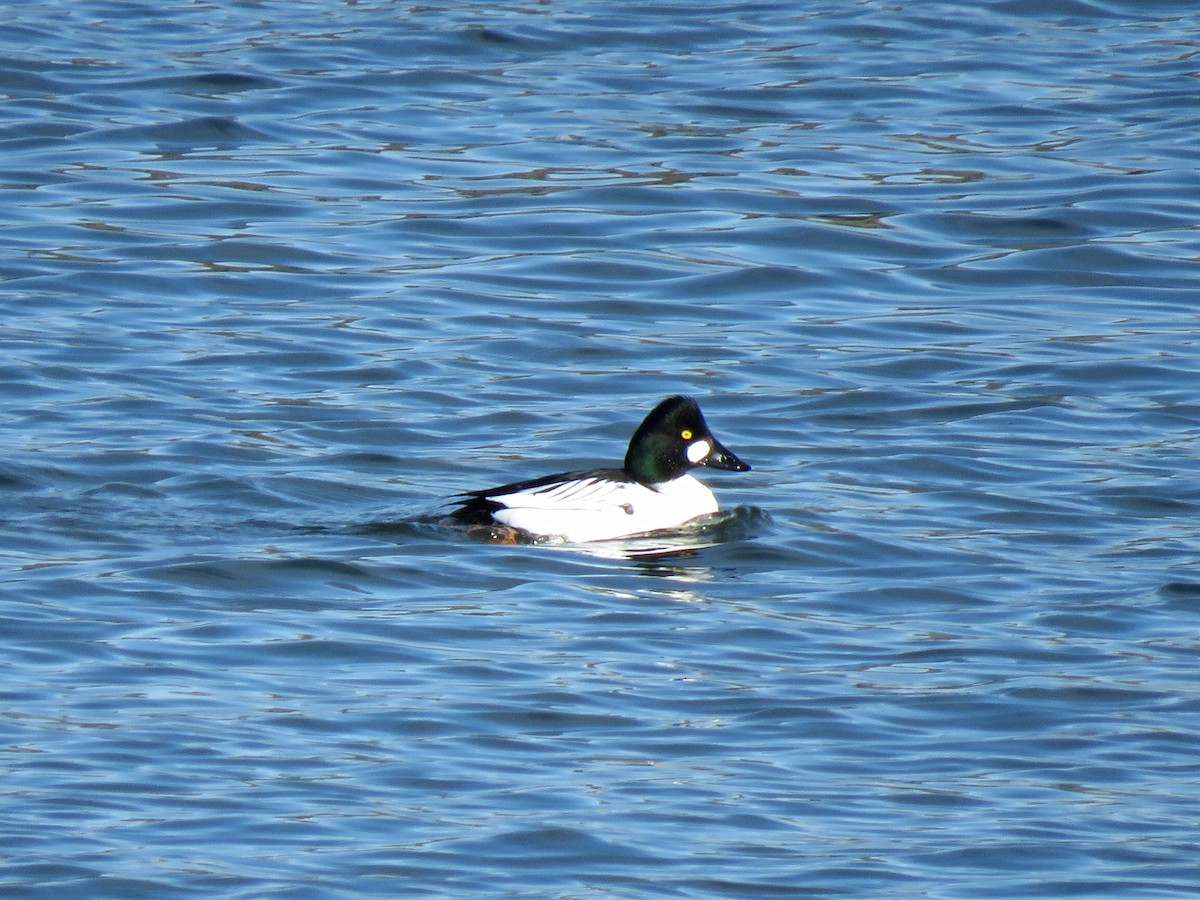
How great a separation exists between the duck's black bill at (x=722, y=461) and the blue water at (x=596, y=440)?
0.43 meters

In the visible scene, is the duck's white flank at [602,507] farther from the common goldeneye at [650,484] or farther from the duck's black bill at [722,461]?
the duck's black bill at [722,461]

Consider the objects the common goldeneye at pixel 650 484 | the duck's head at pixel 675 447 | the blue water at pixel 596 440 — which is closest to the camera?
the blue water at pixel 596 440

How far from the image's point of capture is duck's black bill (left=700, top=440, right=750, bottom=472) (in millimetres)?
11367

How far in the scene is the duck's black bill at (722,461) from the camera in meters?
11.4

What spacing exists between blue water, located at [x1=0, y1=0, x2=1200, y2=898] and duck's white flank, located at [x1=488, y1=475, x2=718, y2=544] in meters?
0.20

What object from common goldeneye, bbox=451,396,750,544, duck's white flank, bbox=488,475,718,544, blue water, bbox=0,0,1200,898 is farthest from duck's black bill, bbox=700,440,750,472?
blue water, bbox=0,0,1200,898

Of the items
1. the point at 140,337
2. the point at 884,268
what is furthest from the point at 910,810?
the point at 884,268

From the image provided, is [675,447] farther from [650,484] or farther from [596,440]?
[596,440]

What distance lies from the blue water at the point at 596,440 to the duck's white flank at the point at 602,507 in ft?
0.66

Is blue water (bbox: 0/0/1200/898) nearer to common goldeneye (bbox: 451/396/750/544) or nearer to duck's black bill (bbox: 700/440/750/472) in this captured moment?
common goldeneye (bbox: 451/396/750/544)

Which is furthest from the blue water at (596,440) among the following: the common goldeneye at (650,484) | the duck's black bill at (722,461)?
the duck's black bill at (722,461)

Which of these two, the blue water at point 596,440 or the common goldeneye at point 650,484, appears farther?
the common goldeneye at point 650,484

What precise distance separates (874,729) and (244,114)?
12.4 meters

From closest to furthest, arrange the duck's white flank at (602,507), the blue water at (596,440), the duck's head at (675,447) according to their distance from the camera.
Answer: the blue water at (596,440), the duck's white flank at (602,507), the duck's head at (675,447)
